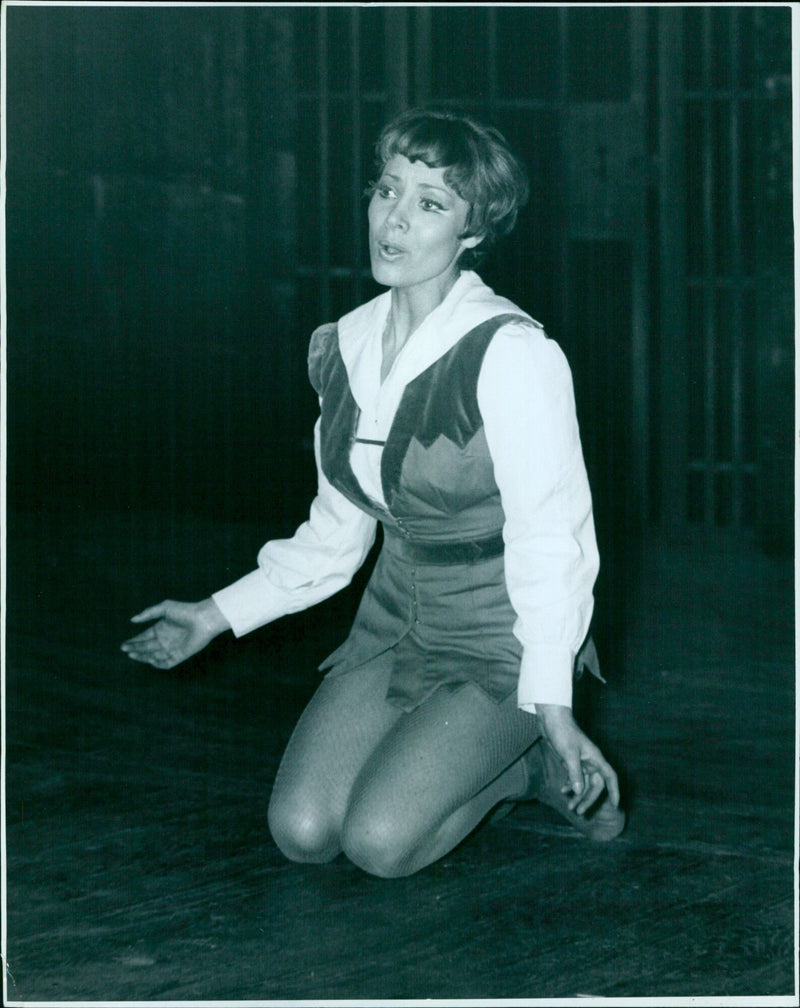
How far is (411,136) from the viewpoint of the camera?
209 cm

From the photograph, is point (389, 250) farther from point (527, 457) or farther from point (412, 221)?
point (527, 457)

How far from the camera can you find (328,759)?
2264mm

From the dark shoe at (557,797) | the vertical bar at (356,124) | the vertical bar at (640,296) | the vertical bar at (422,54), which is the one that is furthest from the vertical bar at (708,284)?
the dark shoe at (557,797)

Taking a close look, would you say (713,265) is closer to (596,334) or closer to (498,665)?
(596,334)

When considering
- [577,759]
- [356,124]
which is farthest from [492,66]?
[577,759]

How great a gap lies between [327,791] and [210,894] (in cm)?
23

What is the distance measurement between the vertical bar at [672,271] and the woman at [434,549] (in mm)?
3991

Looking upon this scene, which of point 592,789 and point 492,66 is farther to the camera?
point 492,66

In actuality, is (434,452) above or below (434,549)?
above

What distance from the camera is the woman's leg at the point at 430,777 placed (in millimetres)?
2104

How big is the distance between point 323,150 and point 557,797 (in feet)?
14.0

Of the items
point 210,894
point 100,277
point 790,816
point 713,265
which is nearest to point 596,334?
point 713,265

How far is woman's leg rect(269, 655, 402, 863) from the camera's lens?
2.22 metres

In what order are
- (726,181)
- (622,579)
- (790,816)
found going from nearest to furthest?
(790,816), (622,579), (726,181)
